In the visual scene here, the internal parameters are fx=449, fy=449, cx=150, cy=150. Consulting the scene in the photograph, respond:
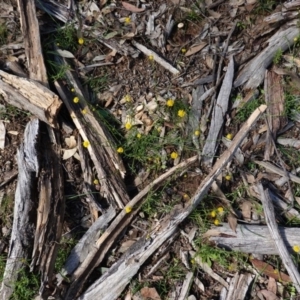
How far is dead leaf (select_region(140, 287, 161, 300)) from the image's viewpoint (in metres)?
→ 3.18

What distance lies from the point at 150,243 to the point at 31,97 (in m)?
1.38

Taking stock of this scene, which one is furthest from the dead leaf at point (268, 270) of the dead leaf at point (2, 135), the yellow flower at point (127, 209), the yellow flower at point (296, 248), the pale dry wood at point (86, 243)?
the dead leaf at point (2, 135)

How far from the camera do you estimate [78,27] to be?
3676mm

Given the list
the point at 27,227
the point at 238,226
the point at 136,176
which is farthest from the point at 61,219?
the point at 238,226

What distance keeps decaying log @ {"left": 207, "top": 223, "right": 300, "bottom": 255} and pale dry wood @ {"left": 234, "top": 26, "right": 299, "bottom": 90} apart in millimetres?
1108

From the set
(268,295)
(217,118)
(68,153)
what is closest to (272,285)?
(268,295)

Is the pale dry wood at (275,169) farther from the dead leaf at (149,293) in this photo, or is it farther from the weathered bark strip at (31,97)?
the weathered bark strip at (31,97)

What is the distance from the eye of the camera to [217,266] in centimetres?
324

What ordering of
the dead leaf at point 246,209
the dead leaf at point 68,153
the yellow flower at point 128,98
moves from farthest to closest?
the yellow flower at point 128,98, the dead leaf at point 68,153, the dead leaf at point 246,209

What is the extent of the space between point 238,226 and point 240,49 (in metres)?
1.41

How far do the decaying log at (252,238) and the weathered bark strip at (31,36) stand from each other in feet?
6.04

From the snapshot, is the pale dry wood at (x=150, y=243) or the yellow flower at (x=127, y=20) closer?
the pale dry wood at (x=150, y=243)

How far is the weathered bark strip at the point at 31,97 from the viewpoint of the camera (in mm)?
3266

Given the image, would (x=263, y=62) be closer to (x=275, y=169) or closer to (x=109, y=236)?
(x=275, y=169)
